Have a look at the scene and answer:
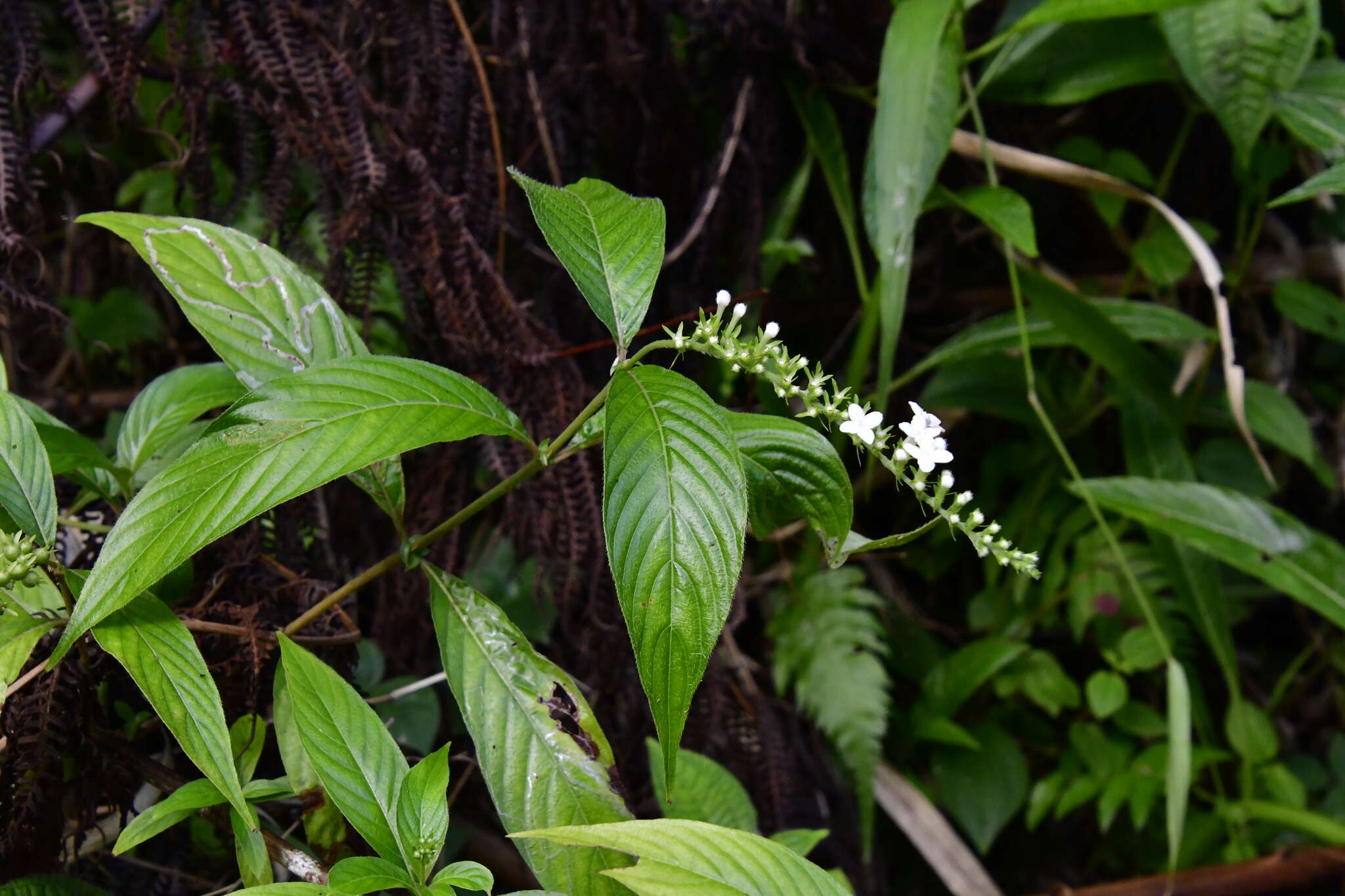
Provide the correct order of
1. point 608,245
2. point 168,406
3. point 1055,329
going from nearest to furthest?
point 608,245 < point 168,406 < point 1055,329

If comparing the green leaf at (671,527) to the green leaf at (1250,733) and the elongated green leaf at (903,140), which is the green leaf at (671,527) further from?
the green leaf at (1250,733)

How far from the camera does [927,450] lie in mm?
538

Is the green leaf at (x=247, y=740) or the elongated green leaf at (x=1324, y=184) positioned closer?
the green leaf at (x=247, y=740)

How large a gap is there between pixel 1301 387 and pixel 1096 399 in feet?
1.33

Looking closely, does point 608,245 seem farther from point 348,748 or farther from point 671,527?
point 348,748

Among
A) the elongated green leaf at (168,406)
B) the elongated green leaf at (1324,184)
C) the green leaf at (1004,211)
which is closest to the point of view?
the elongated green leaf at (168,406)

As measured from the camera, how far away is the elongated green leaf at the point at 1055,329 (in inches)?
45.9

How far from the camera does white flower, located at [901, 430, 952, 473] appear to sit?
1.75ft

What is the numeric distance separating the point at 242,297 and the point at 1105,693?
1268 millimetres

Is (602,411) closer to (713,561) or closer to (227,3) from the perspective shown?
(713,561)

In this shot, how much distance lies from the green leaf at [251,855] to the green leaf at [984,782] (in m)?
1.07

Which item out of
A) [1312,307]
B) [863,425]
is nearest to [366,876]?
[863,425]

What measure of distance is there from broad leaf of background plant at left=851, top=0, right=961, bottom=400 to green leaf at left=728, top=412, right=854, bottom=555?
47 cm

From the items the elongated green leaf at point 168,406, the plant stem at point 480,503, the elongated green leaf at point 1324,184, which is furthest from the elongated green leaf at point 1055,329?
the elongated green leaf at point 168,406
